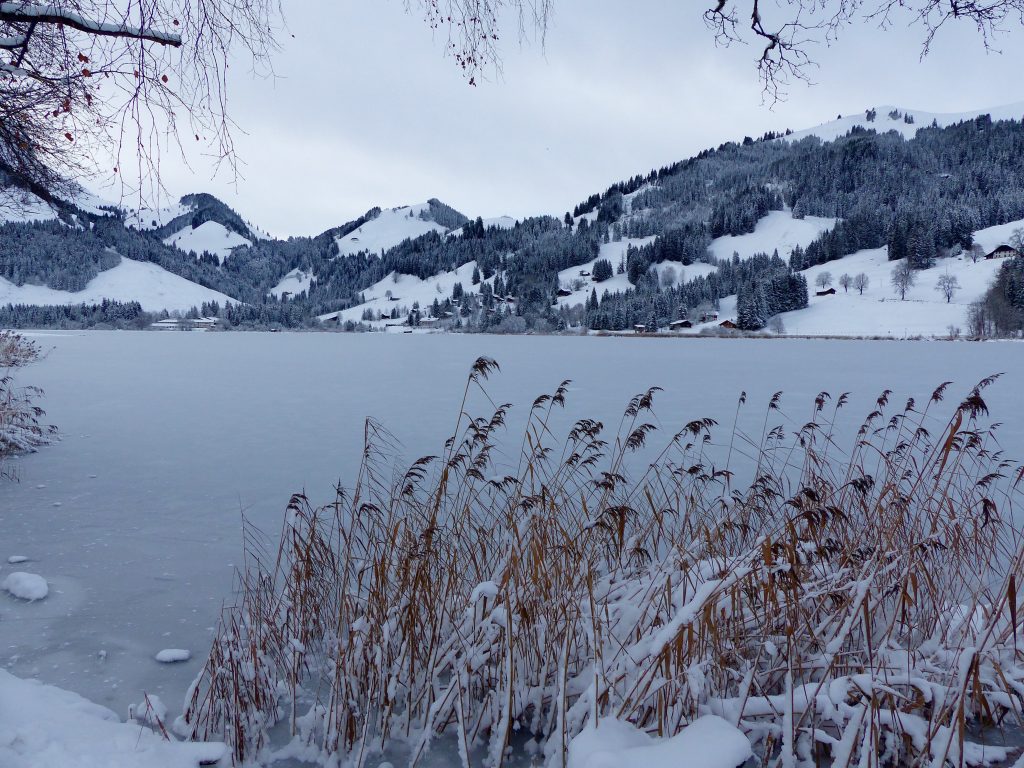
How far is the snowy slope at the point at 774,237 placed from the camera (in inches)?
5630

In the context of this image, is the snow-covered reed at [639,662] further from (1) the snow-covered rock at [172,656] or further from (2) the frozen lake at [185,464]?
(2) the frozen lake at [185,464]

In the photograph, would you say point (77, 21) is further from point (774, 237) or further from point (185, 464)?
point (774, 237)

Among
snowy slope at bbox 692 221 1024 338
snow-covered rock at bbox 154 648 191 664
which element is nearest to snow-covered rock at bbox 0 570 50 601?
snow-covered rock at bbox 154 648 191 664

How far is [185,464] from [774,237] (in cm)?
16572

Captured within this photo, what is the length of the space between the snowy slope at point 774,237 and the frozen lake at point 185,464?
132 metres

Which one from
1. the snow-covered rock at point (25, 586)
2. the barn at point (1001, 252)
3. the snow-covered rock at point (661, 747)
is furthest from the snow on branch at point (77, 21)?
A: the barn at point (1001, 252)

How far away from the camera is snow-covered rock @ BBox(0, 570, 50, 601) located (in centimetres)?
449

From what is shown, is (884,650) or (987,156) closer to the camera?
(884,650)

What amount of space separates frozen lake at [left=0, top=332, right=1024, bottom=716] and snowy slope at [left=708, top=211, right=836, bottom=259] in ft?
433

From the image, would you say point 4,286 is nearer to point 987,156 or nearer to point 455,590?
point 455,590

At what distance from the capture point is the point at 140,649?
154 inches

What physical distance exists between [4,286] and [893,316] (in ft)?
851

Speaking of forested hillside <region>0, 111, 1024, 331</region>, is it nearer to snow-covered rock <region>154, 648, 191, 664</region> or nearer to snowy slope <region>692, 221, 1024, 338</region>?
snowy slope <region>692, 221, 1024, 338</region>

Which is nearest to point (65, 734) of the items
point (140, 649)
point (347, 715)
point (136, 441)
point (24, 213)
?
point (347, 715)
